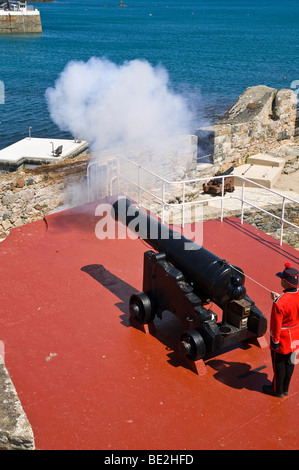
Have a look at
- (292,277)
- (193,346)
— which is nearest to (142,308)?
(193,346)

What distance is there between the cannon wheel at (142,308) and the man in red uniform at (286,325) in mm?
1550

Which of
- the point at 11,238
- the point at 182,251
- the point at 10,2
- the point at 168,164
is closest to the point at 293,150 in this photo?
the point at 168,164

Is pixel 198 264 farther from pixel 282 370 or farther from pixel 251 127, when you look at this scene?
pixel 251 127

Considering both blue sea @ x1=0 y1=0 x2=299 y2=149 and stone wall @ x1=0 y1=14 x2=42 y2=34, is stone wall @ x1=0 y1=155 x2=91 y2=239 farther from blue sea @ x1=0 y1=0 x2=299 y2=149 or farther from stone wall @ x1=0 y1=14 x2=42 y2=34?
stone wall @ x1=0 y1=14 x2=42 y2=34

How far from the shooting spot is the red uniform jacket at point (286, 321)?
5.02 meters

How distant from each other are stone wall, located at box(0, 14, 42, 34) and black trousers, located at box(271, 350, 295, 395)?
81.5m

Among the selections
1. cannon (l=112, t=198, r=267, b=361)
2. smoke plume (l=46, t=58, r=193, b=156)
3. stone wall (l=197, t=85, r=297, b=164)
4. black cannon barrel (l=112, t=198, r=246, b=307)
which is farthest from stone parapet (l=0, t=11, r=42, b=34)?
cannon (l=112, t=198, r=267, b=361)

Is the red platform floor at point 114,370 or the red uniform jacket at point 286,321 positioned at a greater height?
the red uniform jacket at point 286,321

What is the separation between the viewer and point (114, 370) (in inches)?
222

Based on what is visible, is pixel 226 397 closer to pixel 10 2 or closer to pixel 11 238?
pixel 11 238

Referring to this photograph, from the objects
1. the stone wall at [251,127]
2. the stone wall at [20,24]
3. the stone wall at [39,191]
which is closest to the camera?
the stone wall at [39,191]

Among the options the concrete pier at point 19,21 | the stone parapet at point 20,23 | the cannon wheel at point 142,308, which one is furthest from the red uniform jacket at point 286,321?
the stone parapet at point 20,23

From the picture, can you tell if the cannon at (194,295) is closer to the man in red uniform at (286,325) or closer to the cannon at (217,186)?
the man in red uniform at (286,325)

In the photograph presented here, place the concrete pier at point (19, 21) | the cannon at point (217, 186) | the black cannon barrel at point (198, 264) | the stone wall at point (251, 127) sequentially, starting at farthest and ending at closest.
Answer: the concrete pier at point (19, 21) → the stone wall at point (251, 127) → the cannon at point (217, 186) → the black cannon barrel at point (198, 264)
